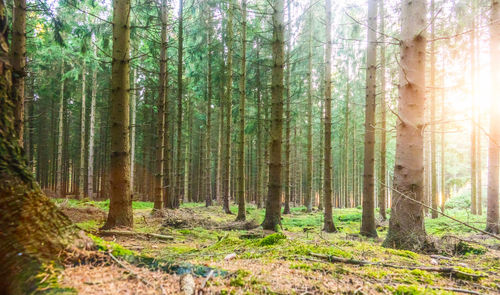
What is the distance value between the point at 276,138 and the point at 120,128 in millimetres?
3910

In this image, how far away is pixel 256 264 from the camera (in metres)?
2.79

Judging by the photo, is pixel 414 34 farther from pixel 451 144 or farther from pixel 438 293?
pixel 451 144

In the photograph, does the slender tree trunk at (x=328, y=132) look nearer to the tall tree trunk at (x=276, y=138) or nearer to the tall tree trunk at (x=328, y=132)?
the tall tree trunk at (x=328, y=132)

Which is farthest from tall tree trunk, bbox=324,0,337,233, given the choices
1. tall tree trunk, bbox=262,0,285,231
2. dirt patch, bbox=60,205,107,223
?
dirt patch, bbox=60,205,107,223

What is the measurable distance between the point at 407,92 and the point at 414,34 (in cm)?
98

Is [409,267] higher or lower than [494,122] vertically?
lower

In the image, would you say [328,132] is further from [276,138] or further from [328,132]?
[276,138]

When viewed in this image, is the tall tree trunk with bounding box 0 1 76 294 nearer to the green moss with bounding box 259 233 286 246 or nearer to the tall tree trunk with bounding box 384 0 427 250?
the green moss with bounding box 259 233 286 246

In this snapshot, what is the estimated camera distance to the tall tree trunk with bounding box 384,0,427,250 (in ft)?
14.3

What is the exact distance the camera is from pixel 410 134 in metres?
4.45

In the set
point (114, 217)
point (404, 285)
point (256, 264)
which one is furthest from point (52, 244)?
point (114, 217)

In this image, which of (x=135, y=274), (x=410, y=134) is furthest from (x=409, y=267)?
(x=135, y=274)

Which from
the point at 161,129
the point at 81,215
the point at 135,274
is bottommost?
the point at 81,215

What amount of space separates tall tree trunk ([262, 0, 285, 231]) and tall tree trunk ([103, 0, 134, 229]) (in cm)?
352
